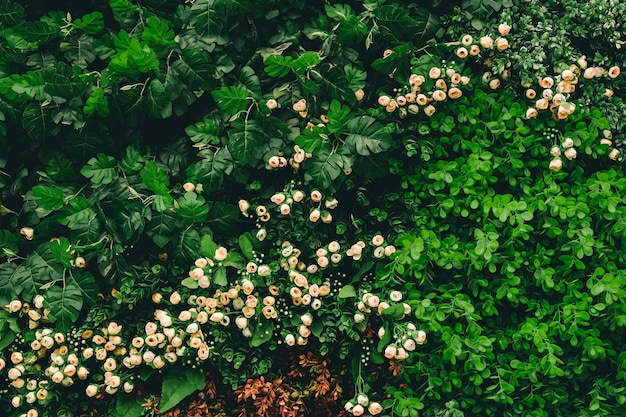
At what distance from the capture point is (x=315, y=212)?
2711mm

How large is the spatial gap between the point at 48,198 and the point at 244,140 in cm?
98

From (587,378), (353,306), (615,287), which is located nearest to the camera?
(615,287)

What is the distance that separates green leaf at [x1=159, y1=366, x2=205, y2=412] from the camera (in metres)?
2.77

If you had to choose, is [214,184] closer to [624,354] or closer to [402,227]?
[402,227]

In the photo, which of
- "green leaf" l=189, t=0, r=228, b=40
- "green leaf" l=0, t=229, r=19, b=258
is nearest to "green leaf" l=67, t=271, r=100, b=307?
"green leaf" l=0, t=229, r=19, b=258

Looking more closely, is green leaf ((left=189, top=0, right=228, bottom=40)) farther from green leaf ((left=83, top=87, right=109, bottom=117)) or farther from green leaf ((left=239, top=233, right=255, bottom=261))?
green leaf ((left=239, top=233, right=255, bottom=261))

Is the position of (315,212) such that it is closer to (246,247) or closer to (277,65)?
(246,247)

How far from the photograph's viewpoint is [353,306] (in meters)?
2.85

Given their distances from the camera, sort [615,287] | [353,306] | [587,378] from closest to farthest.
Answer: [615,287]
[587,378]
[353,306]

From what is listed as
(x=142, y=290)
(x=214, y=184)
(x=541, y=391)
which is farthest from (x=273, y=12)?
(x=541, y=391)

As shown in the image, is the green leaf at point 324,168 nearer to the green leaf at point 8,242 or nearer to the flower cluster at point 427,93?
the flower cluster at point 427,93

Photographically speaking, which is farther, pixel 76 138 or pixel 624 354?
pixel 76 138

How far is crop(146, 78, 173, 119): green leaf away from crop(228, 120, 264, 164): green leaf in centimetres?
36

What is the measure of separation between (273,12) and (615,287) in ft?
6.89
